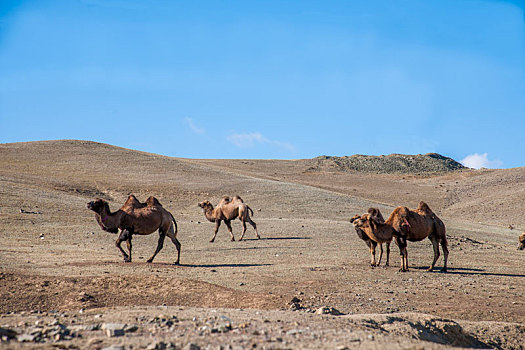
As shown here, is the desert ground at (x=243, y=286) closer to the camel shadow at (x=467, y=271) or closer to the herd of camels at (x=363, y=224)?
the camel shadow at (x=467, y=271)

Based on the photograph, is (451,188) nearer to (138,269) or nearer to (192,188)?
(192,188)

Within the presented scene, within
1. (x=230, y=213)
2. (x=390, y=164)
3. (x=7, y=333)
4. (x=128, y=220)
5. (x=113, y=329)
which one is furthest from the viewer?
(x=390, y=164)

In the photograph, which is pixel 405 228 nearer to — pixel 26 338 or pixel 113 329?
pixel 113 329

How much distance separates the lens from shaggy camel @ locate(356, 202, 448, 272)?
52.2 ft

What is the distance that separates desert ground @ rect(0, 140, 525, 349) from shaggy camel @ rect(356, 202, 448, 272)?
2.50 feet

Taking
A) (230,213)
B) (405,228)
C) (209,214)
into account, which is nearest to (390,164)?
(209,214)

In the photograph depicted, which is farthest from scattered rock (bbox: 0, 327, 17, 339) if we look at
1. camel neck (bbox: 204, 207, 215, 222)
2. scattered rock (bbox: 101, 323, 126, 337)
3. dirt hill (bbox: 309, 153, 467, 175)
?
dirt hill (bbox: 309, 153, 467, 175)

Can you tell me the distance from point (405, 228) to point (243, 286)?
17.3 ft

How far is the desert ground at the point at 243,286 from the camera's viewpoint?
23.8ft

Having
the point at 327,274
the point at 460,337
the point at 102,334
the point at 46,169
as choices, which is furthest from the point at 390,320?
the point at 46,169

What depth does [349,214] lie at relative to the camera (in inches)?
1359

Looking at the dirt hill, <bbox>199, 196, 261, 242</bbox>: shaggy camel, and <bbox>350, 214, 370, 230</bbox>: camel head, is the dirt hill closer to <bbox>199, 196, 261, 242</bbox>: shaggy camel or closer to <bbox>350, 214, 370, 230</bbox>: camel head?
<bbox>199, 196, 261, 242</bbox>: shaggy camel

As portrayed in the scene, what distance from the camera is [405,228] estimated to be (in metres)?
15.9

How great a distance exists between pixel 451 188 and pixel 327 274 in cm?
5139
